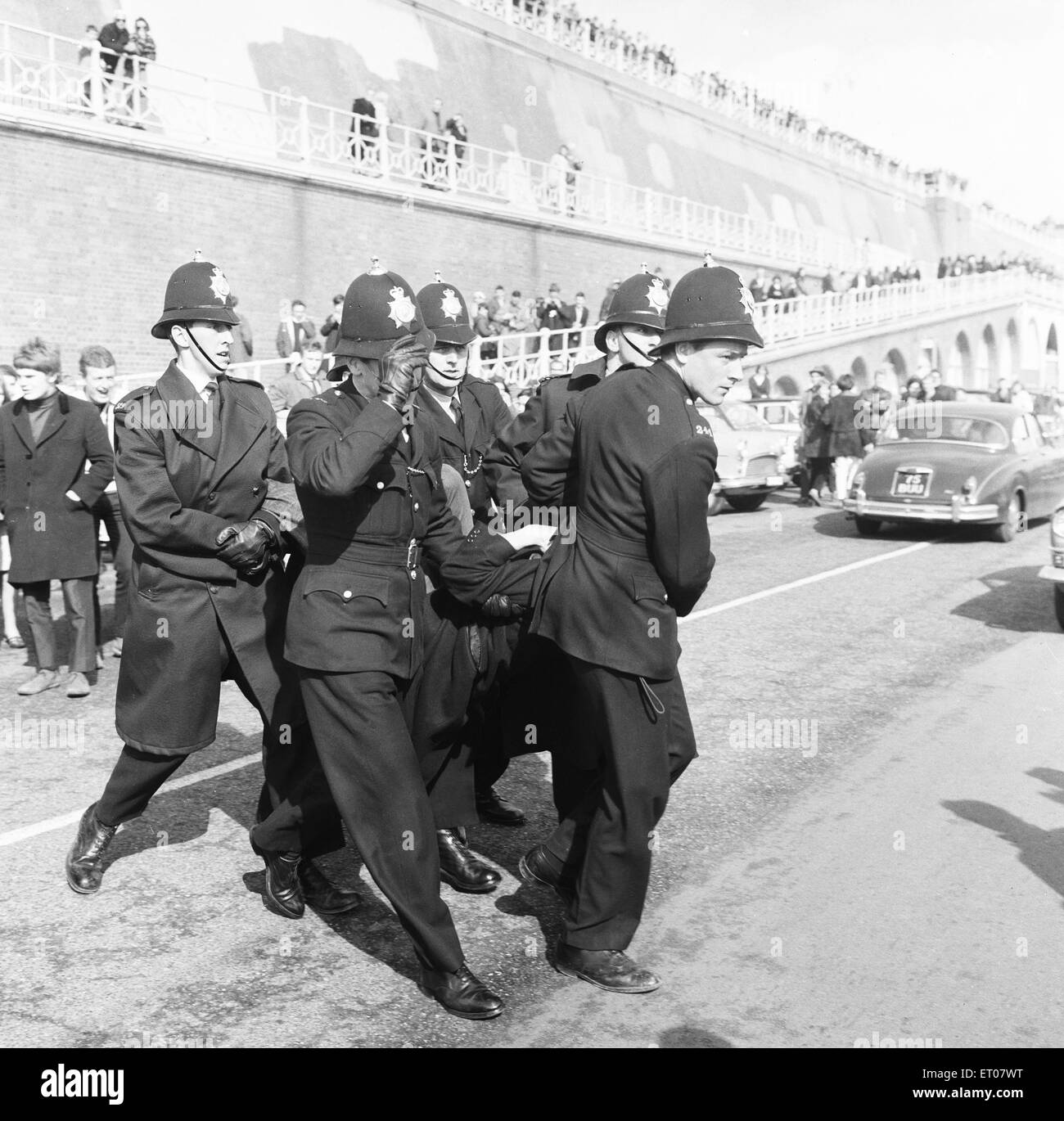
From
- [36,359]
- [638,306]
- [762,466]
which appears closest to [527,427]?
[638,306]

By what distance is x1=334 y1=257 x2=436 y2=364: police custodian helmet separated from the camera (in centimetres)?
380

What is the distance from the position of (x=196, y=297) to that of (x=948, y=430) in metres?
13.2

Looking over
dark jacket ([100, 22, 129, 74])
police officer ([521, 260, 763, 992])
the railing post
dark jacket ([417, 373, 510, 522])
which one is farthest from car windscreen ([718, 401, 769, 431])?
police officer ([521, 260, 763, 992])

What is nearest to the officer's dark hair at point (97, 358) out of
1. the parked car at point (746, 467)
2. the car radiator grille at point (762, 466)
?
the parked car at point (746, 467)

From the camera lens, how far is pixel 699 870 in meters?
4.99

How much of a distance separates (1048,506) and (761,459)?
3919 millimetres

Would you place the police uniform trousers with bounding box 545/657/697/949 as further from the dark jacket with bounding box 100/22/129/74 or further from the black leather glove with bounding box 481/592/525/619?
the dark jacket with bounding box 100/22/129/74

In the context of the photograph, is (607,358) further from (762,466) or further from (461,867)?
(762,466)

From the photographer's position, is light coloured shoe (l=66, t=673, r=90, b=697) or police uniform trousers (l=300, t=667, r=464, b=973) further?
light coloured shoe (l=66, t=673, r=90, b=697)

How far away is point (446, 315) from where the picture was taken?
221 inches

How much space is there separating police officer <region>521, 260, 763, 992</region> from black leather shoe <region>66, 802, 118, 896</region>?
1.74m

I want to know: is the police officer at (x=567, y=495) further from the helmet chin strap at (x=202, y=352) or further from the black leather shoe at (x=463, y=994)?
the helmet chin strap at (x=202, y=352)
